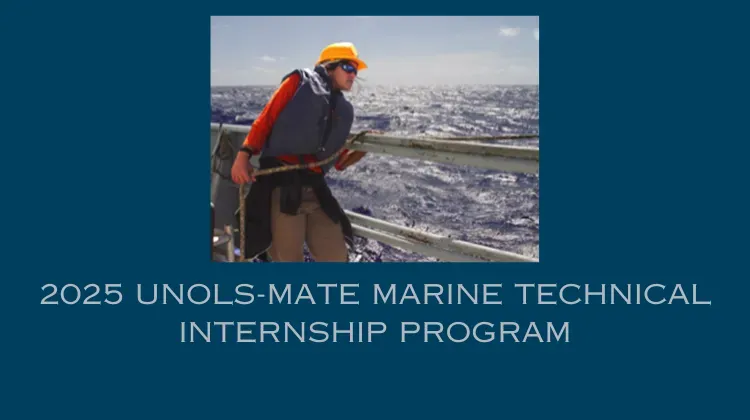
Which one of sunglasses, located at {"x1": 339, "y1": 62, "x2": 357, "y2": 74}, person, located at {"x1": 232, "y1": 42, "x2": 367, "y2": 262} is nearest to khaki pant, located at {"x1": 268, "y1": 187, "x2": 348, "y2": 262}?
person, located at {"x1": 232, "y1": 42, "x2": 367, "y2": 262}

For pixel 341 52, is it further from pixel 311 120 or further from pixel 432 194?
pixel 432 194

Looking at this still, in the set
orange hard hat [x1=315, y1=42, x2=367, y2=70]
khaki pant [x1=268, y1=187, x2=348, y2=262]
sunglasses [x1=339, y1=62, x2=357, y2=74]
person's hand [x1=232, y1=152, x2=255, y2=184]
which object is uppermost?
orange hard hat [x1=315, y1=42, x2=367, y2=70]

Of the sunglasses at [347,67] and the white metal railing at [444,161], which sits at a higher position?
the sunglasses at [347,67]

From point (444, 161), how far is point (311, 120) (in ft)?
2.29

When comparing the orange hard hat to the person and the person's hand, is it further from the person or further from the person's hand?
the person's hand

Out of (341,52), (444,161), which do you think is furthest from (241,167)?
(444,161)

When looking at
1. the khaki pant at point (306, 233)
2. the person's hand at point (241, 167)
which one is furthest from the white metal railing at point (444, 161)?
the person's hand at point (241, 167)

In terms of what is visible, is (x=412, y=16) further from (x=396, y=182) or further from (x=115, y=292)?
(x=396, y=182)

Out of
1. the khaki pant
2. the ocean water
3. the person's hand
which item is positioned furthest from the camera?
the ocean water

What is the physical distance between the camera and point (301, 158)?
9.64ft

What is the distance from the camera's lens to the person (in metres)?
2.77

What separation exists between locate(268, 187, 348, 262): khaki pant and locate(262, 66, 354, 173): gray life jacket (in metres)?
0.25

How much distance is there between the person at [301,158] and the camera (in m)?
2.77

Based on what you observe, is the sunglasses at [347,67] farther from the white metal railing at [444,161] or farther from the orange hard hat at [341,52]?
the white metal railing at [444,161]
